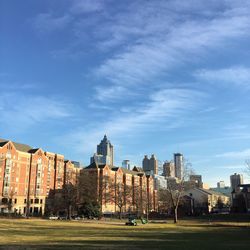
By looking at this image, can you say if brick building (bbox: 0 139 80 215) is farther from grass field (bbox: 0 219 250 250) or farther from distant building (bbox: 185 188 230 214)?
grass field (bbox: 0 219 250 250)

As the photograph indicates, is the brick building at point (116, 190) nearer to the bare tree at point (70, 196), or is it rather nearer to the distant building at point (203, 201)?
the bare tree at point (70, 196)

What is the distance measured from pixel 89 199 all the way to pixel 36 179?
35222 millimetres

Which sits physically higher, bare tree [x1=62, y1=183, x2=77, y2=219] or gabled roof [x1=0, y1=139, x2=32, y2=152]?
gabled roof [x1=0, y1=139, x2=32, y2=152]

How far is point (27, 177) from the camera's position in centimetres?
13112

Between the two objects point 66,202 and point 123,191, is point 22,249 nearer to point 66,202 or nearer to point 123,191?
point 66,202

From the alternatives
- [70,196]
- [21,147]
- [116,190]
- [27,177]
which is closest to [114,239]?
[70,196]

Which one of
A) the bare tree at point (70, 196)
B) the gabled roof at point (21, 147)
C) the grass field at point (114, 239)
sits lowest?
the grass field at point (114, 239)

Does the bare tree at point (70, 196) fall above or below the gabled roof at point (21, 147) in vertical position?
below

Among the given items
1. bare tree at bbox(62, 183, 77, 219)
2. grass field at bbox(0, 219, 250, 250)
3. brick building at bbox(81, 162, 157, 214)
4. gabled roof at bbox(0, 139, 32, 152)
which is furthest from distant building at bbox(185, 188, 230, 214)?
grass field at bbox(0, 219, 250, 250)

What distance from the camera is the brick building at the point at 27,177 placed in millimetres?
120938

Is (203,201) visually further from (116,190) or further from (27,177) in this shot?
(27,177)

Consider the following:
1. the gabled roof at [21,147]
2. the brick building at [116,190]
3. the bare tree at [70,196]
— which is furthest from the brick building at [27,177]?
the bare tree at [70,196]

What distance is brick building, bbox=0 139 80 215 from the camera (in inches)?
4761

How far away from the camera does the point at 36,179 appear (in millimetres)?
134750
